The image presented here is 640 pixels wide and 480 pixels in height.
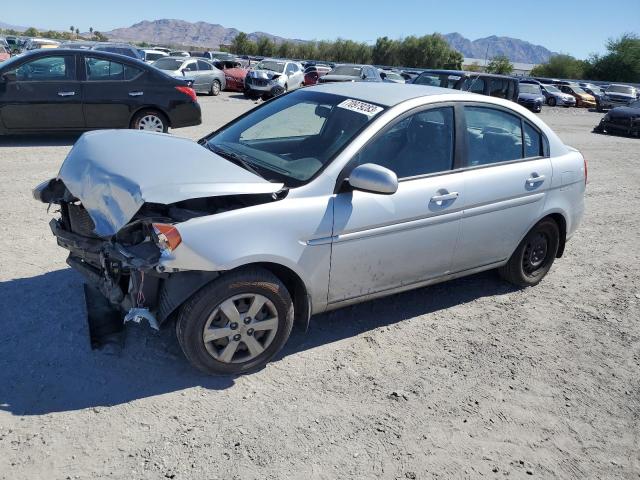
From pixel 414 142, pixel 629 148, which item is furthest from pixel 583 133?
pixel 414 142

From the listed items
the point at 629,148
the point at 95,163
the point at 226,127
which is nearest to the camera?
the point at 95,163

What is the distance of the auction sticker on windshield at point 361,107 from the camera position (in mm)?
3902

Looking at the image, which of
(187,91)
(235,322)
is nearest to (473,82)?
(187,91)

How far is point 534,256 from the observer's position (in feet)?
16.7

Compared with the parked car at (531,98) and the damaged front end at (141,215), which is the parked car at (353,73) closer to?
the parked car at (531,98)

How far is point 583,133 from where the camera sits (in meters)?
19.2

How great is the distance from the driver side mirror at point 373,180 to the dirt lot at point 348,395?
1195mm

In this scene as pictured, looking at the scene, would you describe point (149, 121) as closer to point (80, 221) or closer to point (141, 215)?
point (80, 221)

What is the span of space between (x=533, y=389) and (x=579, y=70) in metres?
73.7

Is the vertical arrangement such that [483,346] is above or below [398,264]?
below

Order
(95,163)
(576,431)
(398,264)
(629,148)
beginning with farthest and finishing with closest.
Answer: (629,148) < (398,264) < (95,163) < (576,431)

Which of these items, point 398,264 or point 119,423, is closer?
point 119,423

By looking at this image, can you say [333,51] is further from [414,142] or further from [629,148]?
[414,142]

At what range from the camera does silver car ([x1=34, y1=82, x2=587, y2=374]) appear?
316cm
